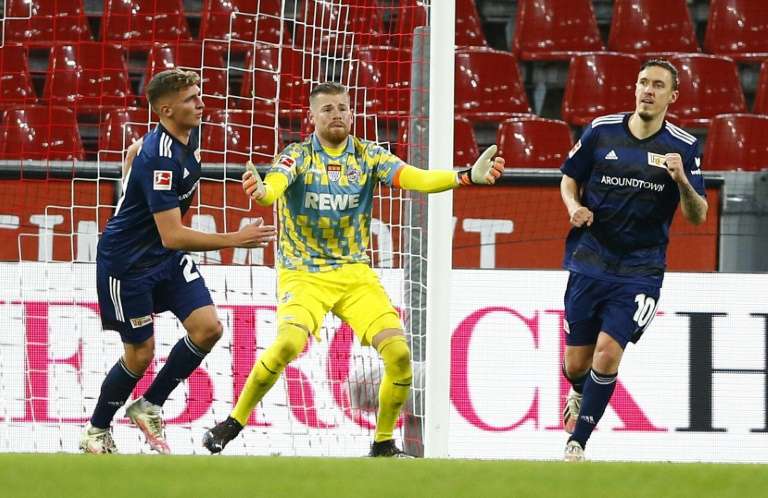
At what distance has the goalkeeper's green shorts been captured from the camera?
584cm

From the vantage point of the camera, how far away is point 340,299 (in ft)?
19.4

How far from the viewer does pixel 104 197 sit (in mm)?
7250

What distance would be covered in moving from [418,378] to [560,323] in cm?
99

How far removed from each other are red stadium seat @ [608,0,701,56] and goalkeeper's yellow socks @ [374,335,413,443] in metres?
4.86

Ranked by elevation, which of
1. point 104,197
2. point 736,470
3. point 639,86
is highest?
point 639,86

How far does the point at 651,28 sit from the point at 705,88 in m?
0.74

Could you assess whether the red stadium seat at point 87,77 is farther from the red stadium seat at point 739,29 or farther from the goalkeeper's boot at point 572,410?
→ the red stadium seat at point 739,29

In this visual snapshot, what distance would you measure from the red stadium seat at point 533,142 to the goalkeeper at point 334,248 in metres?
2.84

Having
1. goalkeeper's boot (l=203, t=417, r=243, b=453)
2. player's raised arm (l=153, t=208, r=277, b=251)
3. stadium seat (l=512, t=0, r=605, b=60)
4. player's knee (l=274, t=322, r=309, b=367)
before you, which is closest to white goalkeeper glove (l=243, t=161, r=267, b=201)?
player's raised arm (l=153, t=208, r=277, b=251)

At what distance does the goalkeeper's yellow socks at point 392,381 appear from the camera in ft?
19.1

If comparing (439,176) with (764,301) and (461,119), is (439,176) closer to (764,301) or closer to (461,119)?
(764,301)

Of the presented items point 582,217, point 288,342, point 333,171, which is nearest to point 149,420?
point 288,342

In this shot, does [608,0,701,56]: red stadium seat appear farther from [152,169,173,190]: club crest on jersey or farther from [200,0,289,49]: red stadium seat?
[152,169,173,190]: club crest on jersey

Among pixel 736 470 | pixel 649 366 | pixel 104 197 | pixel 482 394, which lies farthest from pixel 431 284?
pixel 736 470
